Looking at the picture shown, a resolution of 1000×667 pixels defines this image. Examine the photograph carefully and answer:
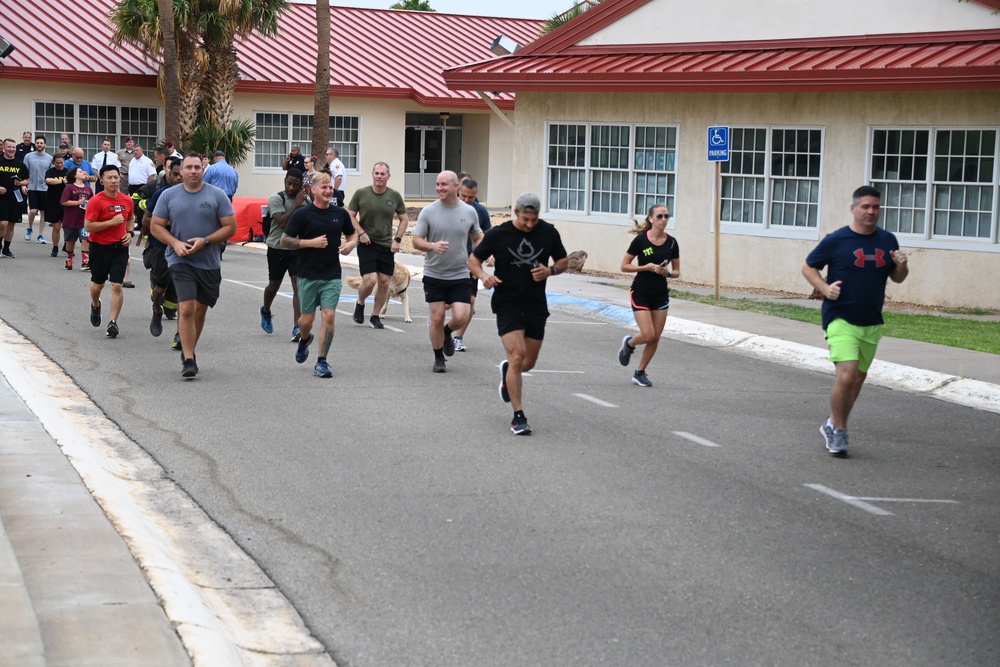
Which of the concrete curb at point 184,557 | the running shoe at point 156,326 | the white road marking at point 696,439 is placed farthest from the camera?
the running shoe at point 156,326

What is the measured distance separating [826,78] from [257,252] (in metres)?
11.8

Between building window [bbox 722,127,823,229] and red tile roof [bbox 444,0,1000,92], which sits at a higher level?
red tile roof [bbox 444,0,1000,92]

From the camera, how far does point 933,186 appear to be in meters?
19.9

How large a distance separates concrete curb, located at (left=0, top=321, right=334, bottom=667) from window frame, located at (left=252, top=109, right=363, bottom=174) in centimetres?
2664

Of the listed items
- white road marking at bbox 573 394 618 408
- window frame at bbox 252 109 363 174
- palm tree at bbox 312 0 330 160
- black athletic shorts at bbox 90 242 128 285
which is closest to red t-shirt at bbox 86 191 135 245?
black athletic shorts at bbox 90 242 128 285

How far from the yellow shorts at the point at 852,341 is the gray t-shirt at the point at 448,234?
400 centimetres

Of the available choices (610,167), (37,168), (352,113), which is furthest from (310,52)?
(610,167)

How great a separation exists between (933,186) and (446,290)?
33.7ft

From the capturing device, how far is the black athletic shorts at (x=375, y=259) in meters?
14.7

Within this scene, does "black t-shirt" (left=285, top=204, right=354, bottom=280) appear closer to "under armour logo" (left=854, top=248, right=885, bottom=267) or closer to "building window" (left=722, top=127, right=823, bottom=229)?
"under armour logo" (left=854, top=248, right=885, bottom=267)

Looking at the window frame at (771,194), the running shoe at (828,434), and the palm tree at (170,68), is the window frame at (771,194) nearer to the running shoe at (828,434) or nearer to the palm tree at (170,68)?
the running shoe at (828,434)

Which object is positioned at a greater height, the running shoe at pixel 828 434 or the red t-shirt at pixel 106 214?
the red t-shirt at pixel 106 214

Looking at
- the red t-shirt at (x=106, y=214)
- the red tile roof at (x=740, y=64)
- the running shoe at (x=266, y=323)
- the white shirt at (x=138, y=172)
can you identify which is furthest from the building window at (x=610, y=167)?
the red t-shirt at (x=106, y=214)

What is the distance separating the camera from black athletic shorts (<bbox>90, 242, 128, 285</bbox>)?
14.0 meters
